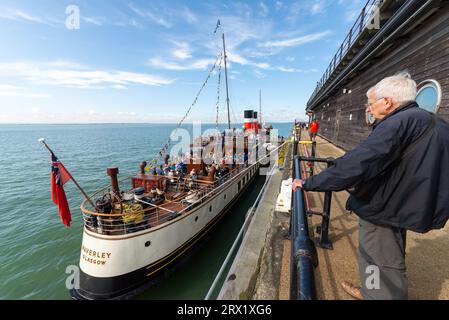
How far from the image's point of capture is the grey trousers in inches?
73.9

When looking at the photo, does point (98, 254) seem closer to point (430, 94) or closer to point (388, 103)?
point (388, 103)

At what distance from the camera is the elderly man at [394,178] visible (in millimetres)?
1515

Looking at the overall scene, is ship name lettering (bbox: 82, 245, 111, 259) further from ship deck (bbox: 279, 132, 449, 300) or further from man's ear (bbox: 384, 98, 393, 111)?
man's ear (bbox: 384, 98, 393, 111)

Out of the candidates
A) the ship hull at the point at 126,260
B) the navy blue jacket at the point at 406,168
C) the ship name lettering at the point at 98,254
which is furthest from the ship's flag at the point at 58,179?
the navy blue jacket at the point at 406,168

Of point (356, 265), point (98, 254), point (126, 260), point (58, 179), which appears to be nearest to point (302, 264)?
point (356, 265)

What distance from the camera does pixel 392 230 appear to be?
1.91m

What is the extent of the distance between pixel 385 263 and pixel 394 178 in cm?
98

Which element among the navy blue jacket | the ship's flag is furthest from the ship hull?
the navy blue jacket

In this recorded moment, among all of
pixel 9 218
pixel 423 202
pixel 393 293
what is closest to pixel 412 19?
pixel 423 202

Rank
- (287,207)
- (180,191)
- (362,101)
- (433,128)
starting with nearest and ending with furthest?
(433,128) → (287,207) → (180,191) → (362,101)

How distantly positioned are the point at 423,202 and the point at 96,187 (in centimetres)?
2252

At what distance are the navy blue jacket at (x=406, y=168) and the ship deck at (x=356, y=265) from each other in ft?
6.03

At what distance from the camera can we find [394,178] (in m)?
1.64

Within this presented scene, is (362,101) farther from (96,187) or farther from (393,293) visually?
(96,187)
